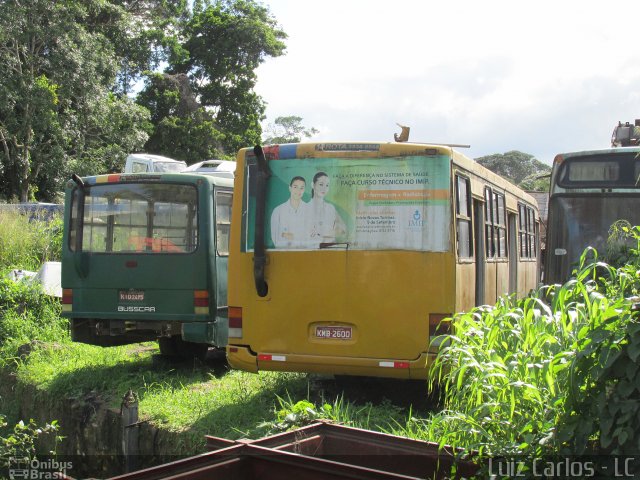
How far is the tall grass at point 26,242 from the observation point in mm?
15750

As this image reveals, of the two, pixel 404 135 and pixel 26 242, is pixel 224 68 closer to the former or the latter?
pixel 26 242

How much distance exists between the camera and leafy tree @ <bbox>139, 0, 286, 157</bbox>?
1374 inches

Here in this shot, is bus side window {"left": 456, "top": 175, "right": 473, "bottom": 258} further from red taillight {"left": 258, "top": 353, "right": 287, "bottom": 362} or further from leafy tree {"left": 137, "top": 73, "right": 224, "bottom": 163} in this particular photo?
leafy tree {"left": 137, "top": 73, "right": 224, "bottom": 163}

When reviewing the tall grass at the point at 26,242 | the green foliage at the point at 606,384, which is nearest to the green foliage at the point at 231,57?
the tall grass at the point at 26,242

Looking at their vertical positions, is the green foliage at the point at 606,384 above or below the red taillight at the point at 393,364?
above

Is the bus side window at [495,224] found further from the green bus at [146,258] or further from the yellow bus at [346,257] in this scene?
the green bus at [146,258]

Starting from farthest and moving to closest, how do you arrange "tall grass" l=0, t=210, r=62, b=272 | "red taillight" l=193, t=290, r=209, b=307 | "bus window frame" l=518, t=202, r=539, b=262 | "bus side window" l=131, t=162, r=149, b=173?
1. "bus side window" l=131, t=162, r=149, b=173
2. "tall grass" l=0, t=210, r=62, b=272
3. "bus window frame" l=518, t=202, r=539, b=262
4. "red taillight" l=193, t=290, r=209, b=307

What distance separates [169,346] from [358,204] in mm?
4242

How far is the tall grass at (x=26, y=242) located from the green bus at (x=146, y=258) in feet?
20.0

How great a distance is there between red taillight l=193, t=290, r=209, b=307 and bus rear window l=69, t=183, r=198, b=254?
551 mm

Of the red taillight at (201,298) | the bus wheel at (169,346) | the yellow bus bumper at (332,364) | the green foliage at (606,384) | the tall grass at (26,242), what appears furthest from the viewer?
the tall grass at (26,242)

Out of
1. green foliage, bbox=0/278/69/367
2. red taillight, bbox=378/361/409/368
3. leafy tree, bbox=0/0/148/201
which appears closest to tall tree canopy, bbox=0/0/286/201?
leafy tree, bbox=0/0/148/201

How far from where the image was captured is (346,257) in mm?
7535

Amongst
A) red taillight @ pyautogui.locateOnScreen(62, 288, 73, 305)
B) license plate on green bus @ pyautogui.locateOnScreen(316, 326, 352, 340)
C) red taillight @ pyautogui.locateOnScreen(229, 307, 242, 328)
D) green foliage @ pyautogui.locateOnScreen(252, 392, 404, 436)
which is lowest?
green foliage @ pyautogui.locateOnScreen(252, 392, 404, 436)
